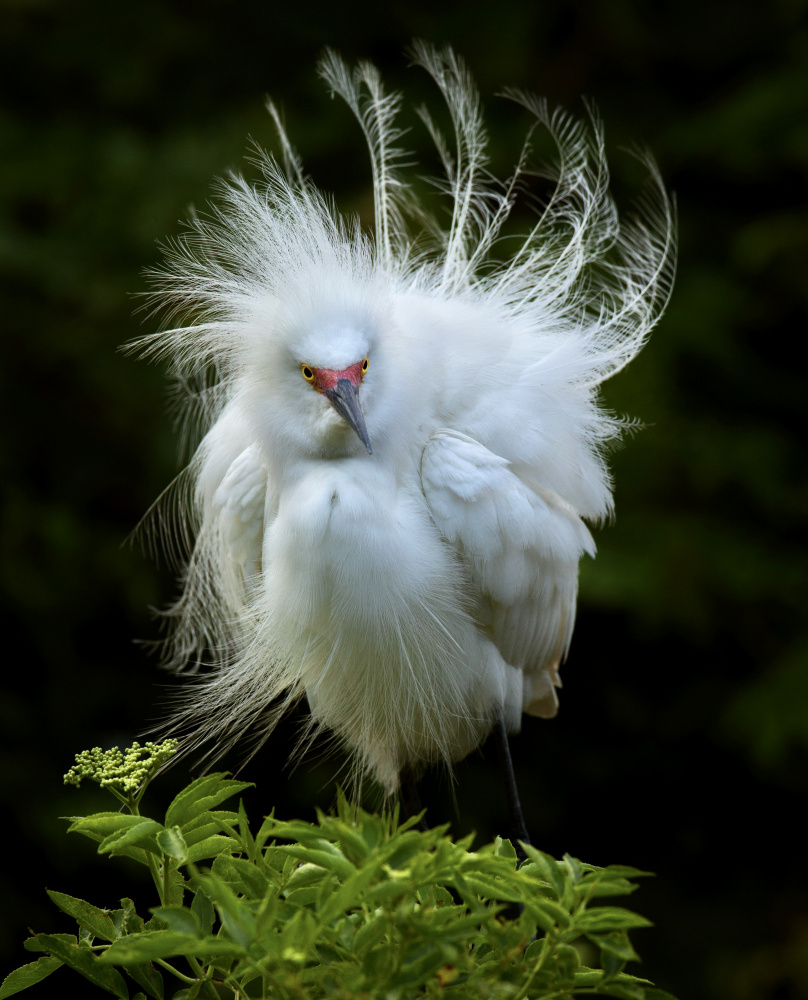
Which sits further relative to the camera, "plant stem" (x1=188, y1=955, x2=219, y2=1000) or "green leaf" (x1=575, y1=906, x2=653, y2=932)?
"plant stem" (x1=188, y1=955, x2=219, y2=1000)

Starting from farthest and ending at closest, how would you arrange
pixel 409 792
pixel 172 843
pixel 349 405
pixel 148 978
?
1. pixel 409 792
2. pixel 349 405
3. pixel 148 978
4. pixel 172 843

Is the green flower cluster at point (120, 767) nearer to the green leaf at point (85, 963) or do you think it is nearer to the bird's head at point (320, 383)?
the green leaf at point (85, 963)

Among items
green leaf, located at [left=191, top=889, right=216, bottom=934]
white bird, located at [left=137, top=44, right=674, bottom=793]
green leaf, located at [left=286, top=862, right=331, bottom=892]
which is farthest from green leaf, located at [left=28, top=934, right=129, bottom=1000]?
white bird, located at [left=137, top=44, right=674, bottom=793]

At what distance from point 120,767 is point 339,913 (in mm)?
262

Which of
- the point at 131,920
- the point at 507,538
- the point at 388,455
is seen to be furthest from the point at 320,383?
the point at 131,920

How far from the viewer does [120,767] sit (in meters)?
0.90

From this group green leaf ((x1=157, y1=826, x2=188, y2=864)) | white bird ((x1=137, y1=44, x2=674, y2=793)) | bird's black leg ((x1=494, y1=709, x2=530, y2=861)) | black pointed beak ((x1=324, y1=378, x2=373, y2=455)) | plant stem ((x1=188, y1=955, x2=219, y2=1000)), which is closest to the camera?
green leaf ((x1=157, y1=826, x2=188, y2=864))

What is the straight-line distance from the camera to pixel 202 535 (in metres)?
1.75

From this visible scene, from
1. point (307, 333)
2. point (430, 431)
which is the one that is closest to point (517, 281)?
point (430, 431)

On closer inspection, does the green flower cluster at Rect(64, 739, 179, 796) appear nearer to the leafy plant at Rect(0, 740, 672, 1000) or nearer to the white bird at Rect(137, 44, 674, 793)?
the leafy plant at Rect(0, 740, 672, 1000)

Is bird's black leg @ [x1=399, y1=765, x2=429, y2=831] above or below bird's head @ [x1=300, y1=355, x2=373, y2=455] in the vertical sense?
below

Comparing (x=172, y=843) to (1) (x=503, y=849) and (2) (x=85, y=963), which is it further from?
(1) (x=503, y=849)

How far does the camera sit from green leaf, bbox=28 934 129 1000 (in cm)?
91

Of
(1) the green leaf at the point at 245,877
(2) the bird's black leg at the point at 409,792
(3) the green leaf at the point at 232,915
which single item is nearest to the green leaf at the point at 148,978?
(1) the green leaf at the point at 245,877
